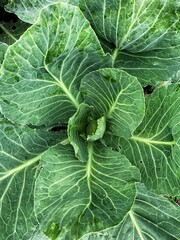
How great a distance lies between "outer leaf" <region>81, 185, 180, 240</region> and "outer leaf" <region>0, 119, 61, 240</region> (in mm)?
216

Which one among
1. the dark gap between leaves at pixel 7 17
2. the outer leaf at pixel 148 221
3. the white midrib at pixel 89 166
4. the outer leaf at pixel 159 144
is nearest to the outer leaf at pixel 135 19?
the outer leaf at pixel 159 144

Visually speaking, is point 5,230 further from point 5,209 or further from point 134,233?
point 134,233

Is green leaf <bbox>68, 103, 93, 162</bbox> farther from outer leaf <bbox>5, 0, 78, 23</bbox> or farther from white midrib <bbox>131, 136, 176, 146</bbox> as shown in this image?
outer leaf <bbox>5, 0, 78, 23</bbox>

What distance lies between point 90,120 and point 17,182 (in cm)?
24

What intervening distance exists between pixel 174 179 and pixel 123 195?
0.47 feet

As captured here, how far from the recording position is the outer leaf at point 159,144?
3.46ft

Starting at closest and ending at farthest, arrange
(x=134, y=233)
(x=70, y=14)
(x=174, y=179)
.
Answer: (x=70, y=14)
(x=174, y=179)
(x=134, y=233)

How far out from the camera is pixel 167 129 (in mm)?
1077

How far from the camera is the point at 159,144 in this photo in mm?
1088

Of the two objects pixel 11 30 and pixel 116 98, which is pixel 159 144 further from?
pixel 11 30

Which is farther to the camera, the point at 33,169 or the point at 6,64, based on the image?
the point at 33,169

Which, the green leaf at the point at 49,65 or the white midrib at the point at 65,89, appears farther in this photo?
the white midrib at the point at 65,89

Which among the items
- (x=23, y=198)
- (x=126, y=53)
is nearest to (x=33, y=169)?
(x=23, y=198)

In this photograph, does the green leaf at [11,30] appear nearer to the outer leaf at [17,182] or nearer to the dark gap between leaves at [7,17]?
the dark gap between leaves at [7,17]
